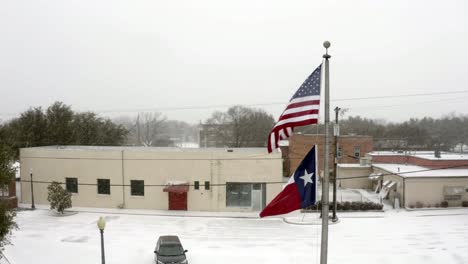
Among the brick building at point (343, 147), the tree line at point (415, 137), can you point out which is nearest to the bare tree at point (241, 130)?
the tree line at point (415, 137)

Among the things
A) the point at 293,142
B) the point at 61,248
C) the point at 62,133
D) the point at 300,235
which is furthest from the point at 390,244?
the point at 62,133

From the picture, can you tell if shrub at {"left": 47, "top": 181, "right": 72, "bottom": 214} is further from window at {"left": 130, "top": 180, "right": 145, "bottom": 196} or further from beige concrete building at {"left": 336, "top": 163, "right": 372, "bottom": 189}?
beige concrete building at {"left": 336, "top": 163, "right": 372, "bottom": 189}

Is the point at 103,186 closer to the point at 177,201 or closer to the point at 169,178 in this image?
the point at 169,178

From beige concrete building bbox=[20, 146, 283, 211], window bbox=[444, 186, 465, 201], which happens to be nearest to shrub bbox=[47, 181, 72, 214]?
beige concrete building bbox=[20, 146, 283, 211]

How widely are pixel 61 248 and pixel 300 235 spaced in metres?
13.0

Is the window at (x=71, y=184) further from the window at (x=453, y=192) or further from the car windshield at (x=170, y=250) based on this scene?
the window at (x=453, y=192)

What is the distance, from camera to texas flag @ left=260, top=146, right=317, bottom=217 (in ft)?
29.2

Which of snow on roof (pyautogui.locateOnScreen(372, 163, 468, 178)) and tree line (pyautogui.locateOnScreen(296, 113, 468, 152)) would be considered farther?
tree line (pyautogui.locateOnScreen(296, 113, 468, 152))

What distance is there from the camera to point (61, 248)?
2150 centimetres

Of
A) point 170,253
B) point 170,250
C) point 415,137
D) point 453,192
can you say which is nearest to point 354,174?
point 453,192

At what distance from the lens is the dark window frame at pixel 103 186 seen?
3141cm

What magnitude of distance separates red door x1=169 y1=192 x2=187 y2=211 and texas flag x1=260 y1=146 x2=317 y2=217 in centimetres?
2130

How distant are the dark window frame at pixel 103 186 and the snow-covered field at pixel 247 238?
2125 millimetres

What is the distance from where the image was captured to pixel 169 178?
3055 cm
